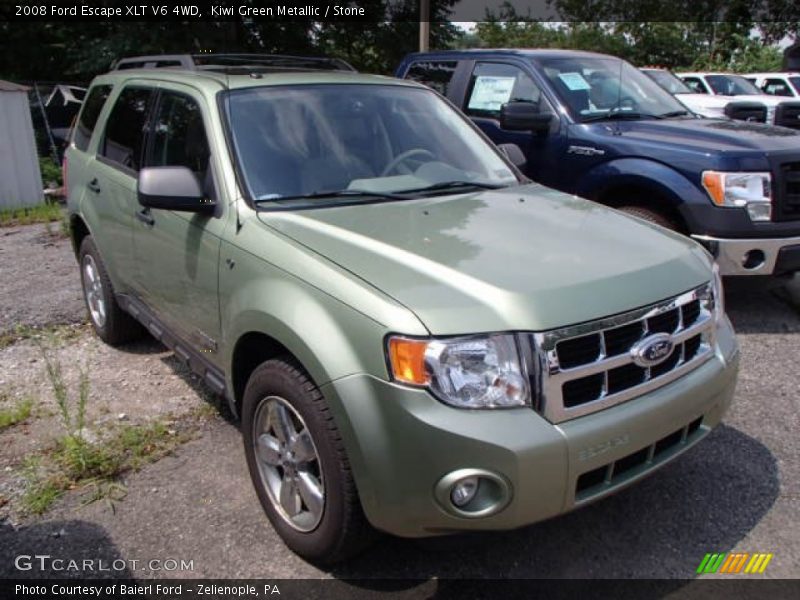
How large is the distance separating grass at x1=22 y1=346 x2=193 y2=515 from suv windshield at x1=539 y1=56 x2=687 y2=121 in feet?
13.0

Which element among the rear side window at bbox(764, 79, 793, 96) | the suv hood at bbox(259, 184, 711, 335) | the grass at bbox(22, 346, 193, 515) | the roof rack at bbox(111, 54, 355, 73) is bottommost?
the grass at bbox(22, 346, 193, 515)

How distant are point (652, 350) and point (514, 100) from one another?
408 centimetres

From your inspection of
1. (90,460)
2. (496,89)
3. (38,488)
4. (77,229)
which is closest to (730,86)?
(496,89)

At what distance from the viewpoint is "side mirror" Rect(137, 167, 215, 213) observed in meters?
2.96

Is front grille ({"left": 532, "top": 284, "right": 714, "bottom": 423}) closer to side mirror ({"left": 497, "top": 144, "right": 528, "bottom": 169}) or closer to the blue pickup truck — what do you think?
side mirror ({"left": 497, "top": 144, "right": 528, "bottom": 169})

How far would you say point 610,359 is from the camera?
2.29 metres

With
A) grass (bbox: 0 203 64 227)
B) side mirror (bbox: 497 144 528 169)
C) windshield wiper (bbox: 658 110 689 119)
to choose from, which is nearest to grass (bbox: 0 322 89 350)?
side mirror (bbox: 497 144 528 169)

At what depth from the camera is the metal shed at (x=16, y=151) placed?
9.62m

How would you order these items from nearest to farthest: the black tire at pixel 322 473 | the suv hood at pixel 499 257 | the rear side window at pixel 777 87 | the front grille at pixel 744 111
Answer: the suv hood at pixel 499 257, the black tire at pixel 322 473, the front grille at pixel 744 111, the rear side window at pixel 777 87

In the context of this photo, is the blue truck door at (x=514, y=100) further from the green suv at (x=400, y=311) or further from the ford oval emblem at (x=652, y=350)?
the ford oval emblem at (x=652, y=350)

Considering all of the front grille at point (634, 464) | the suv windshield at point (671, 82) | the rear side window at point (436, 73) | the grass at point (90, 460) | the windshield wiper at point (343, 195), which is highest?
the rear side window at point (436, 73)

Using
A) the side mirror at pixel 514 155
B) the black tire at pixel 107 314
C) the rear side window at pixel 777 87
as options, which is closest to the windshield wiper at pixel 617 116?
the side mirror at pixel 514 155

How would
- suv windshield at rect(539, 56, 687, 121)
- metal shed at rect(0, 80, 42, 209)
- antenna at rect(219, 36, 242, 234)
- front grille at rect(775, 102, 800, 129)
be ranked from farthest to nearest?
front grille at rect(775, 102, 800, 129)
metal shed at rect(0, 80, 42, 209)
suv windshield at rect(539, 56, 687, 121)
antenna at rect(219, 36, 242, 234)

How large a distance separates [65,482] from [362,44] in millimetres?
15058
